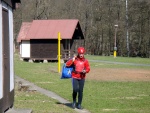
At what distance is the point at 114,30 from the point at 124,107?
6487 centimetres

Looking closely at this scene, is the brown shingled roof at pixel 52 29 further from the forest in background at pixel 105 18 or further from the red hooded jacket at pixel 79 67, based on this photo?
the red hooded jacket at pixel 79 67

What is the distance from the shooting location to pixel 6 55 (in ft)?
33.7

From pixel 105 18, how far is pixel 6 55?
229ft

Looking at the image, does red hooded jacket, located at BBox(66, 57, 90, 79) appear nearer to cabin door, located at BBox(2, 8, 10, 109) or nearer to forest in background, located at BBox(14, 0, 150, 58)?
cabin door, located at BBox(2, 8, 10, 109)

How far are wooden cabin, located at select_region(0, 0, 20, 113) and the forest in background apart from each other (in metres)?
58.1

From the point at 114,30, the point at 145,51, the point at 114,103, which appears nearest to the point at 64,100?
the point at 114,103

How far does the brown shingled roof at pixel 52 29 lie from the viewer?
46625 mm

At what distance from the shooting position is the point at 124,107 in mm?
13148

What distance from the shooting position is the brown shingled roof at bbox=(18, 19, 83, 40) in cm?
4662

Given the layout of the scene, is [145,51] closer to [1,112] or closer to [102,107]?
[102,107]

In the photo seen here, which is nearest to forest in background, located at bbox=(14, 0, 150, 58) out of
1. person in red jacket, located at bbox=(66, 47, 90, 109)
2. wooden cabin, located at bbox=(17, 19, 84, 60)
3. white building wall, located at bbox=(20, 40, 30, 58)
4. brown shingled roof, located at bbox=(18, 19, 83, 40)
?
white building wall, located at bbox=(20, 40, 30, 58)

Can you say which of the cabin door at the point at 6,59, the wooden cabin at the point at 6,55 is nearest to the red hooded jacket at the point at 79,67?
the wooden cabin at the point at 6,55

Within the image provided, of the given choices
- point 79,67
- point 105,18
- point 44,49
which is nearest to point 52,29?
point 44,49

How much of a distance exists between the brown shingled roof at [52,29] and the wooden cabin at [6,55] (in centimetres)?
3493
